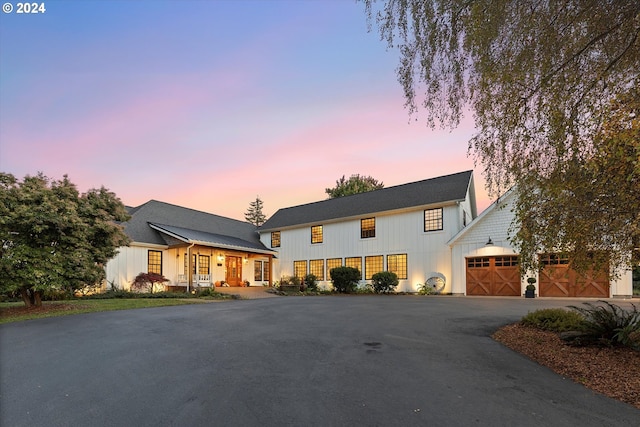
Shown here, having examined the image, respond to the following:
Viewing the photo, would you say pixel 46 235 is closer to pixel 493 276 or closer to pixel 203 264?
pixel 203 264

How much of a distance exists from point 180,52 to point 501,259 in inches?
696

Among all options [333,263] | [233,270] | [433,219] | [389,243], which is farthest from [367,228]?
[233,270]

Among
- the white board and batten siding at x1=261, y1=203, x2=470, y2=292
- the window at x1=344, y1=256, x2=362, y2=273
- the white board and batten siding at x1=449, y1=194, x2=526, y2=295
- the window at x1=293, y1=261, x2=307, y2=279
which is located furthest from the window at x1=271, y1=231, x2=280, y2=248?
the white board and batten siding at x1=449, y1=194, x2=526, y2=295

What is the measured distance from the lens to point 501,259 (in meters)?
18.1

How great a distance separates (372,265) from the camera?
22.3 m

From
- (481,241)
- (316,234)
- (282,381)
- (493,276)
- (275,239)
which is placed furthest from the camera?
(275,239)

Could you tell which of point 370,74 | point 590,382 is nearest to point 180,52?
point 370,74

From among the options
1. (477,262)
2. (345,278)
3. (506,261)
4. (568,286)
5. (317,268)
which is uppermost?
(506,261)

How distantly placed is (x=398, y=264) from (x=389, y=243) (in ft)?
4.72

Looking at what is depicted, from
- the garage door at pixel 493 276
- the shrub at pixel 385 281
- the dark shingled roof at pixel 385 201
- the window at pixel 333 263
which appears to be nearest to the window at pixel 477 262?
the garage door at pixel 493 276

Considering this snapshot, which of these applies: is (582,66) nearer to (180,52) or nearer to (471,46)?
(471,46)

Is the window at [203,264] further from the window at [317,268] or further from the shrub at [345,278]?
the shrub at [345,278]

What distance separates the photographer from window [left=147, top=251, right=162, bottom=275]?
19.3 meters

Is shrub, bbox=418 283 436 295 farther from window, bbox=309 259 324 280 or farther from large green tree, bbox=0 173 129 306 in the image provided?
large green tree, bbox=0 173 129 306
